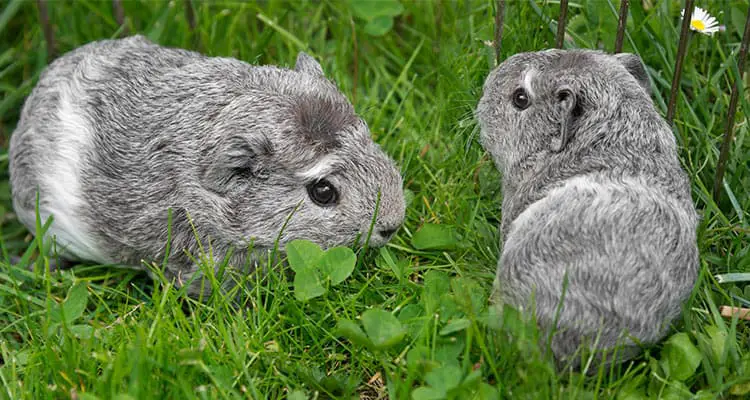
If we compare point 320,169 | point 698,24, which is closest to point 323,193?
point 320,169

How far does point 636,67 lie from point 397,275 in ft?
5.67

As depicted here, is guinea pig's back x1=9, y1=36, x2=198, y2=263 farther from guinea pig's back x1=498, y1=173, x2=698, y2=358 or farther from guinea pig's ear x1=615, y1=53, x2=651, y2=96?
guinea pig's ear x1=615, y1=53, x2=651, y2=96

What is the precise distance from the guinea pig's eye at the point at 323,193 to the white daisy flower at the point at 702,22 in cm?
232

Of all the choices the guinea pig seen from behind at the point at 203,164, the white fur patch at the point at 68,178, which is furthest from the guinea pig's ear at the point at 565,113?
the white fur patch at the point at 68,178

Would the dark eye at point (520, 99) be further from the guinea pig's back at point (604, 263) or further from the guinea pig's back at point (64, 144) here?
the guinea pig's back at point (64, 144)

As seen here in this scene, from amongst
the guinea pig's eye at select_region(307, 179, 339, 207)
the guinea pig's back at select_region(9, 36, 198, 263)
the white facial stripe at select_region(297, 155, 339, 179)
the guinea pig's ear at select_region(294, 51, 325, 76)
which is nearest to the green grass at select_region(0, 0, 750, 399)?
the guinea pig's back at select_region(9, 36, 198, 263)

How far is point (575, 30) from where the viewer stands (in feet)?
18.3

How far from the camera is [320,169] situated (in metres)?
4.50

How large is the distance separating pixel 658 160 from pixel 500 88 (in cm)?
95

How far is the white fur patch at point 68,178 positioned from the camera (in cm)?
489

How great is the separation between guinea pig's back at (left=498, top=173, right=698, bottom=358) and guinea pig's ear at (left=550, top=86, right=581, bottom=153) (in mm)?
358

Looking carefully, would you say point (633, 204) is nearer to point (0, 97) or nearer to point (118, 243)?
point (118, 243)

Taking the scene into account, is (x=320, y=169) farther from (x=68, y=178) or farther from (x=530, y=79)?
(x=68, y=178)

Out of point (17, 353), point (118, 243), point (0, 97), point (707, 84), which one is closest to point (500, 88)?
point (707, 84)
